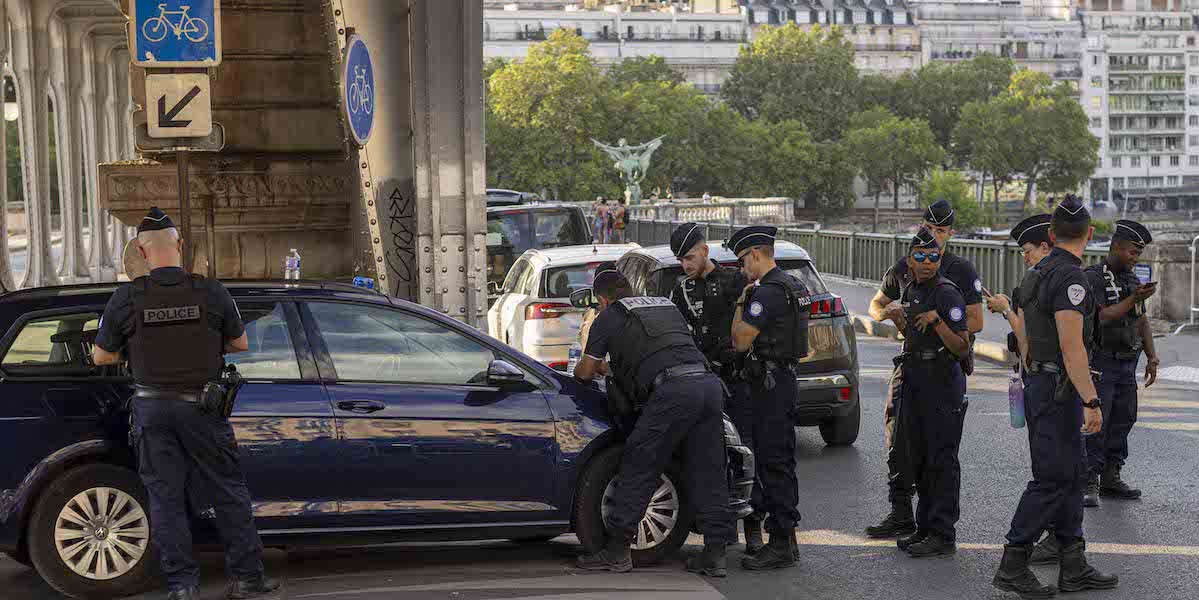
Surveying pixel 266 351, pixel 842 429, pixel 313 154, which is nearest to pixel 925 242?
pixel 266 351

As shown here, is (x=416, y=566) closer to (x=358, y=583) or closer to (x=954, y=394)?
(x=358, y=583)

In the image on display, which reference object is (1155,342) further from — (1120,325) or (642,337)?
(642,337)

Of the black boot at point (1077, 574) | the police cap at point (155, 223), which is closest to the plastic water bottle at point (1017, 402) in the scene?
the black boot at point (1077, 574)

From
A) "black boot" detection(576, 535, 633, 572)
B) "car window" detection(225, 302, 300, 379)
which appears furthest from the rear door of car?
"black boot" detection(576, 535, 633, 572)

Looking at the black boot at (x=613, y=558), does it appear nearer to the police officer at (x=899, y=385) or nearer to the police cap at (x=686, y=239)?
the police cap at (x=686, y=239)

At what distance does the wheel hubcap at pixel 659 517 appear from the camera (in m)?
8.43

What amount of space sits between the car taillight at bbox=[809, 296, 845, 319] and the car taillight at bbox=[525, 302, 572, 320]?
275 centimetres

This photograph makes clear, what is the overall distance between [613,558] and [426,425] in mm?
1117

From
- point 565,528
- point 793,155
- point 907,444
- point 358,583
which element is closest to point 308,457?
point 358,583

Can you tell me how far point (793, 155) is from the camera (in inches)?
4663

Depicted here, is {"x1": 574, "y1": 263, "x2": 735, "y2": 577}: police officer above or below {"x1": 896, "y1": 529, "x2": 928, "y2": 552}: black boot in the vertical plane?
above

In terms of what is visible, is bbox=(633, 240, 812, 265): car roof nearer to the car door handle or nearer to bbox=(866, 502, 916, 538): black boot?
bbox=(866, 502, 916, 538): black boot

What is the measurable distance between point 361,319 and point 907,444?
2.91 metres

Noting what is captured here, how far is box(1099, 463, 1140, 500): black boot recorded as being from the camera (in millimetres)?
10406
